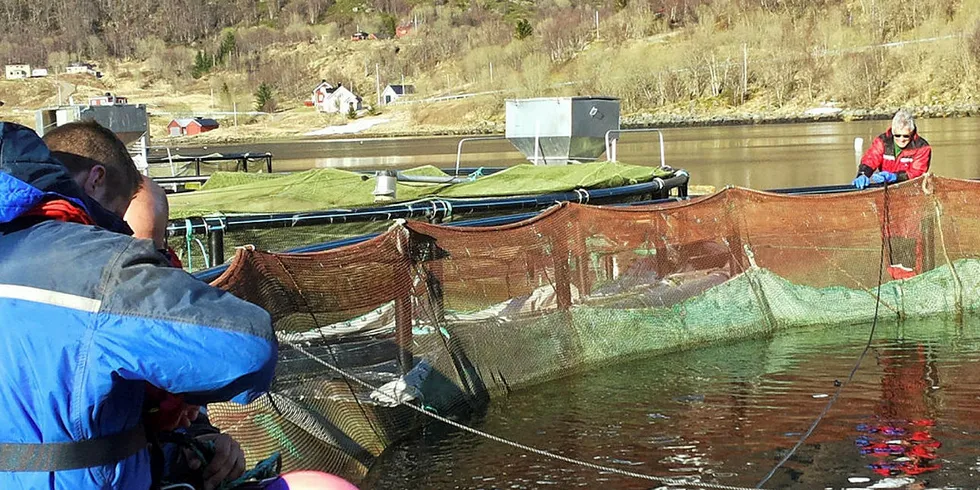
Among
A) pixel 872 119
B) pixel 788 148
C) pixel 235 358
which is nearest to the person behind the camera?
pixel 235 358

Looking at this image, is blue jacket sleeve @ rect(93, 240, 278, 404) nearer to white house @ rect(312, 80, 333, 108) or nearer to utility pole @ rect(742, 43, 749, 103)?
utility pole @ rect(742, 43, 749, 103)

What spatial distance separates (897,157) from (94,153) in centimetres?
1159

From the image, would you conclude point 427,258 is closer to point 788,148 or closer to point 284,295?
point 284,295

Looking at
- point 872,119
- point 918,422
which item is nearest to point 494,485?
point 918,422

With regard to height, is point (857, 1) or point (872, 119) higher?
point (857, 1)

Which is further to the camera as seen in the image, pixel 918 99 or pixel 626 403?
pixel 918 99

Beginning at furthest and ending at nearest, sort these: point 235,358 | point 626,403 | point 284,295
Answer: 1. point 626,403
2. point 284,295
3. point 235,358

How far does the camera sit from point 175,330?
7.54 feet

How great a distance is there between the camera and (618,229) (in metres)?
10.1

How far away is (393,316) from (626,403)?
6.92ft

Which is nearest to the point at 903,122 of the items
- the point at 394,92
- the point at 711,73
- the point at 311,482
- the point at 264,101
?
the point at 311,482

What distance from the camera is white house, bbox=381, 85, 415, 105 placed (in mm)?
183600

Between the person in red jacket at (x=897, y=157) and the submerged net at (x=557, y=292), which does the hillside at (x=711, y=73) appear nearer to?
the person in red jacket at (x=897, y=157)

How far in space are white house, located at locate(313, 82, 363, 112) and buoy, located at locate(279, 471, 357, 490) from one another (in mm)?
173813
